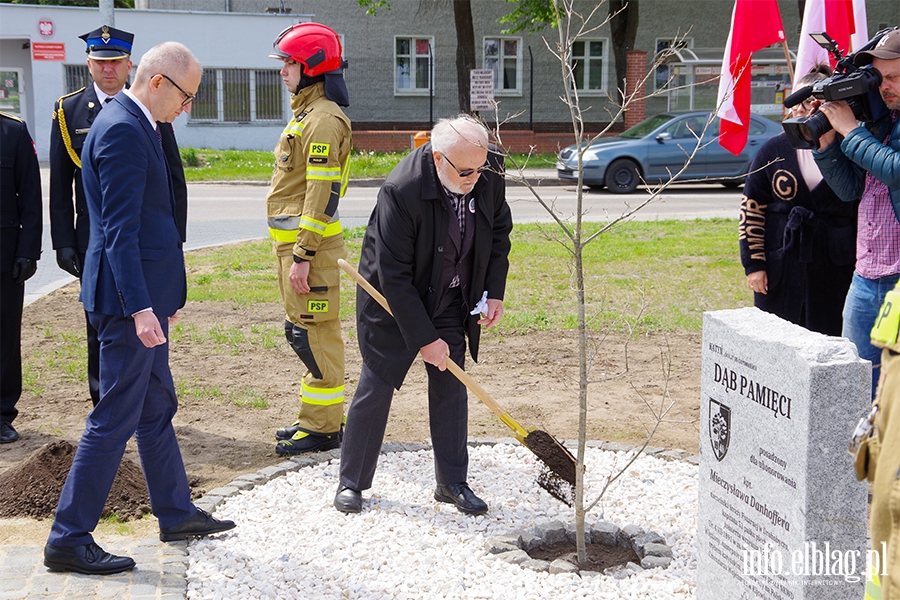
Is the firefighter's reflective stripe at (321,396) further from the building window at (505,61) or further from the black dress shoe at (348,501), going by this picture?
the building window at (505,61)

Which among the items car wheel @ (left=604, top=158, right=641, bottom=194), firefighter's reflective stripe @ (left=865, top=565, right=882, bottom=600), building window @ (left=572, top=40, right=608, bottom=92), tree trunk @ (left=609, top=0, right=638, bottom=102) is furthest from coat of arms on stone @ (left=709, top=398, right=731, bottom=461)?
building window @ (left=572, top=40, right=608, bottom=92)

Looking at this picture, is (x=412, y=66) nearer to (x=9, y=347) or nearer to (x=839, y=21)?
(x=839, y=21)

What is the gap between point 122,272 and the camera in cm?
379

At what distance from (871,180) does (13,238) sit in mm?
4805

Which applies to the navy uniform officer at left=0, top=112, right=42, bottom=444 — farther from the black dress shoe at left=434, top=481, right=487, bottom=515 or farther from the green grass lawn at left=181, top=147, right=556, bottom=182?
the green grass lawn at left=181, top=147, right=556, bottom=182

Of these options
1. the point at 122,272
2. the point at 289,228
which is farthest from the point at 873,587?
the point at 289,228

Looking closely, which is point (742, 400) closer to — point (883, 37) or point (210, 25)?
point (883, 37)

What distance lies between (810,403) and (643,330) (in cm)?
553

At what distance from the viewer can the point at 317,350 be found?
5.49 metres

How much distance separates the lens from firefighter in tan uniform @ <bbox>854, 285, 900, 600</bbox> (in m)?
1.88

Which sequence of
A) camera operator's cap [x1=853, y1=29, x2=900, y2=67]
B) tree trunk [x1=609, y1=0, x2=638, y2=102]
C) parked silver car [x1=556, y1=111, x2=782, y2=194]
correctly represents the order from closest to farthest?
camera operator's cap [x1=853, y1=29, x2=900, y2=67] → parked silver car [x1=556, y1=111, x2=782, y2=194] → tree trunk [x1=609, y1=0, x2=638, y2=102]

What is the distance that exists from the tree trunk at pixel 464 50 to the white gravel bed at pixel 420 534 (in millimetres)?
21924

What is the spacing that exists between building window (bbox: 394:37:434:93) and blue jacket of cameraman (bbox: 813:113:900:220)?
97.3 feet

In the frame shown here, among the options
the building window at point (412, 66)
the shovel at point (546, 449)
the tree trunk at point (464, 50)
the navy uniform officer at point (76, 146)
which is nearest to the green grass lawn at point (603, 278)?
the shovel at point (546, 449)
